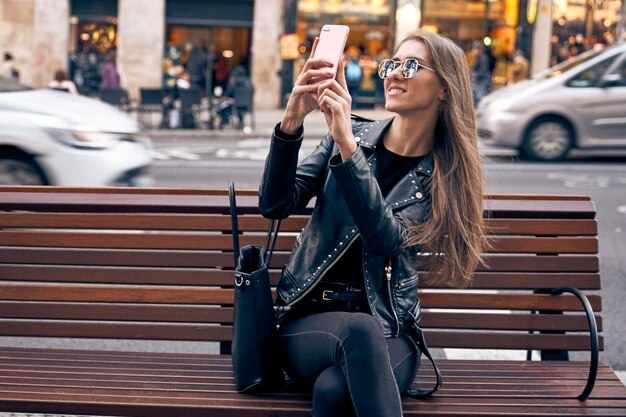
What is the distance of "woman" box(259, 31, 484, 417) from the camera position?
321 centimetres

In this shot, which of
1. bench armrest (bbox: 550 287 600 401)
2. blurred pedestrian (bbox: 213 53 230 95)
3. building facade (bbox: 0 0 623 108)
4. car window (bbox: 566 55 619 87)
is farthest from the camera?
blurred pedestrian (bbox: 213 53 230 95)

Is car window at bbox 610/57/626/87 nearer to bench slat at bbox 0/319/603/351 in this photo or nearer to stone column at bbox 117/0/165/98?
bench slat at bbox 0/319/603/351

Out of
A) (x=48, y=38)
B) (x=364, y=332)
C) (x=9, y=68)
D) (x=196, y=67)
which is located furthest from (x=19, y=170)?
(x=48, y=38)

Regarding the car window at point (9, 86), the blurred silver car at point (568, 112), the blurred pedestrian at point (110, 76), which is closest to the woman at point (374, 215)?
the car window at point (9, 86)

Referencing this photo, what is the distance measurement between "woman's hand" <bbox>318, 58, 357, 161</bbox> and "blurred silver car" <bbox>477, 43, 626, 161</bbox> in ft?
40.8

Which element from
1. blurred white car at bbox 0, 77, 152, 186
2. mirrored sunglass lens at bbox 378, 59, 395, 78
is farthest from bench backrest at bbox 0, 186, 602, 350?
blurred white car at bbox 0, 77, 152, 186

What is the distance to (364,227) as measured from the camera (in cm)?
327

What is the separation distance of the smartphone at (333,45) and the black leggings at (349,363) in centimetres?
79

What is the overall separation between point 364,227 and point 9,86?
6.71 m

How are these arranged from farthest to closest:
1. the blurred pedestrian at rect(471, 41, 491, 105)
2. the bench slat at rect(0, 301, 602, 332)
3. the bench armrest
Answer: the blurred pedestrian at rect(471, 41, 491, 105) → the bench slat at rect(0, 301, 602, 332) → the bench armrest

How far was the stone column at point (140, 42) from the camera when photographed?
26.0 meters

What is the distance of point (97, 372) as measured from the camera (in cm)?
365

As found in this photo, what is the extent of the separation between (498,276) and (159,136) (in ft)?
54.5

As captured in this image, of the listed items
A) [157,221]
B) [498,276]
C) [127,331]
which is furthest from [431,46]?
[127,331]
